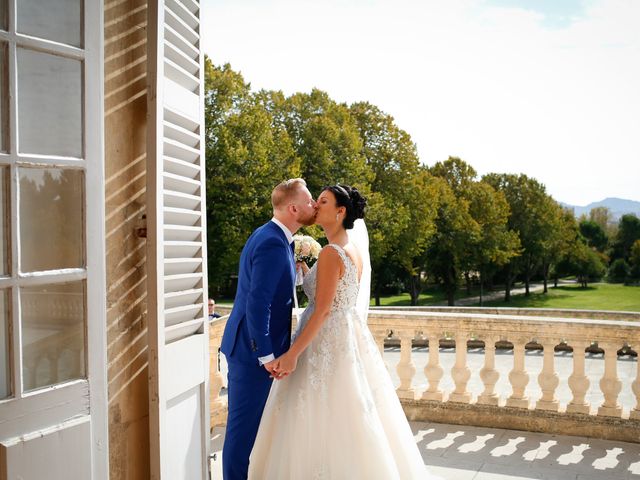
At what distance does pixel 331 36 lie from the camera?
1075 inches

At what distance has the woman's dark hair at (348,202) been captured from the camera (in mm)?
4090

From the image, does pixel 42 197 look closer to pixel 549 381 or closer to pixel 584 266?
pixel 549 381

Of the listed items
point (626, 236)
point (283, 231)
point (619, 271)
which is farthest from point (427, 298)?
point (283, 231)

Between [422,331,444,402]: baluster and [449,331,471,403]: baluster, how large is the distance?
0.14 m

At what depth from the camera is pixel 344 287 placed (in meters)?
4.10

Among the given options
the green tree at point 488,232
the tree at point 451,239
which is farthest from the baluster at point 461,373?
the green tree at point 488,232

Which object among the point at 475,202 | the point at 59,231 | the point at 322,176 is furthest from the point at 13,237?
the point at 475,202

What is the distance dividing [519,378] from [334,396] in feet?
9.52

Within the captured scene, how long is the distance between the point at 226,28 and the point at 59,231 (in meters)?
31.5

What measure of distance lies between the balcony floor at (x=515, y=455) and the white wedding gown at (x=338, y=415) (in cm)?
118

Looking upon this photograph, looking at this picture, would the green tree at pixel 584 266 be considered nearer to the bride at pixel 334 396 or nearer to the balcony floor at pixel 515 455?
the balcony floor at pixel 515 455

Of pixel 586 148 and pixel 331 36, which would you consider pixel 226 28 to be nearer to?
pixel 331 36

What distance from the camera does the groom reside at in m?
3.78

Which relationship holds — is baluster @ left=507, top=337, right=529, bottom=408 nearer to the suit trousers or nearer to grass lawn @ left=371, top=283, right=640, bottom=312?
the suit trousers
